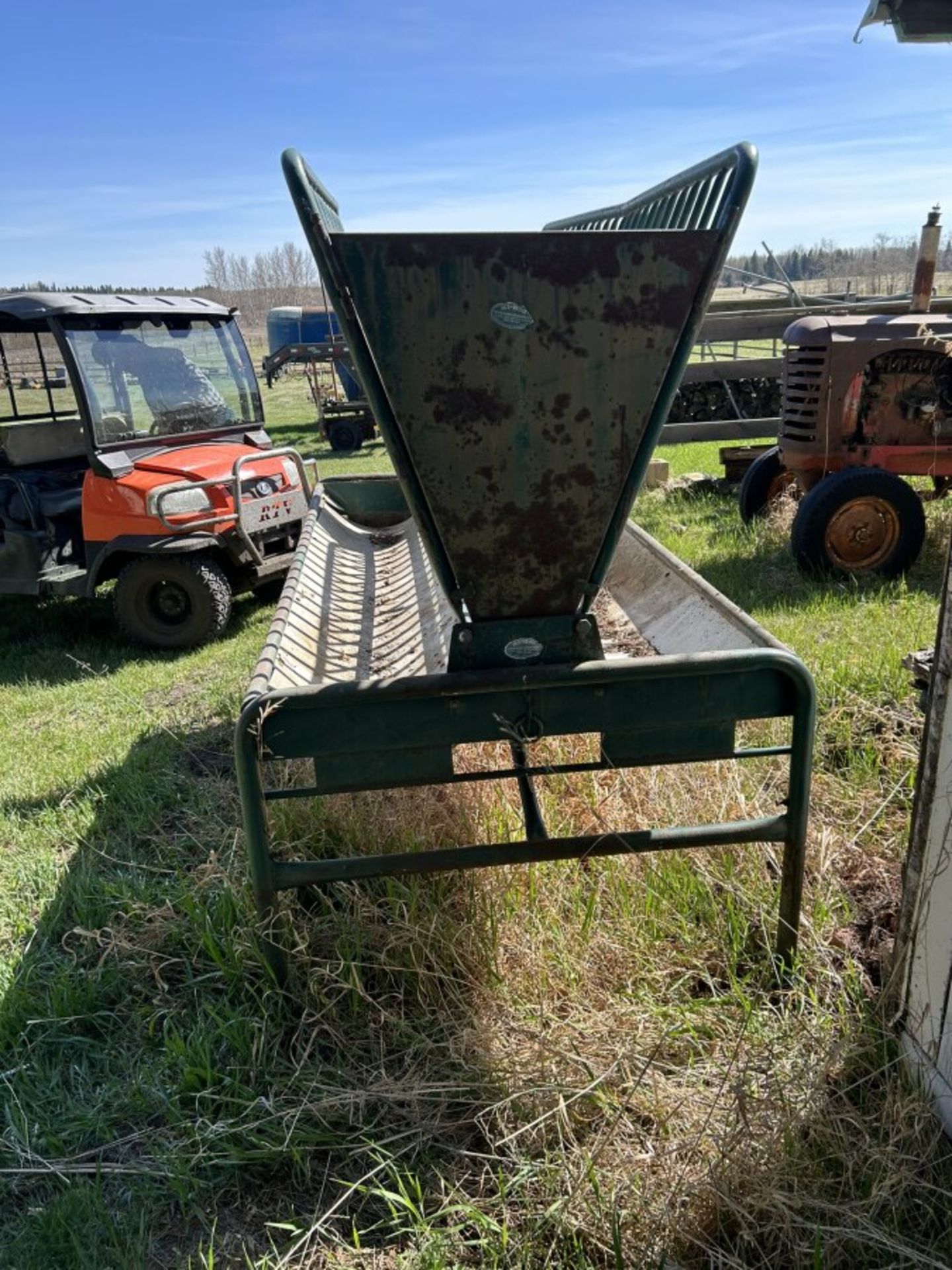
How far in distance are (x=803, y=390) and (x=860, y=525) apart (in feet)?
3.24

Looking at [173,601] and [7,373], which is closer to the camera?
[173,601]

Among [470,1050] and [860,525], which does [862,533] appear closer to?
[860,525]

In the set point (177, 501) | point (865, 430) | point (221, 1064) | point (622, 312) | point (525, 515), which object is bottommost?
point (221, 1064)

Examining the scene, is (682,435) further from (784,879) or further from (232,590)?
(784,879)

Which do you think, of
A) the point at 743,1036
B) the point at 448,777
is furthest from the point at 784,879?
the point at 448,777

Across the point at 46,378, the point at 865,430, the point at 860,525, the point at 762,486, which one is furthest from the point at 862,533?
the point at 46,378

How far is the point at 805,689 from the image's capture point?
7.03 feet

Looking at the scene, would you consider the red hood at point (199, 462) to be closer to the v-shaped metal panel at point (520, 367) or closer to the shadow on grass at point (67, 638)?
the shadow on grass at point (67, 638)

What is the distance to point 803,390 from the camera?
5.60 meters

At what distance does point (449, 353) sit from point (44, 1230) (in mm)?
2035

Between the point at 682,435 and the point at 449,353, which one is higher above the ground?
the point at 449,353

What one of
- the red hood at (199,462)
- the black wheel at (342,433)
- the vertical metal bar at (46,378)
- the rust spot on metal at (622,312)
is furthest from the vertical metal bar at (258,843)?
the black wheel at (342,433)

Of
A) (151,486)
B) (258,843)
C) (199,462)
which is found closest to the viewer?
(258,843)

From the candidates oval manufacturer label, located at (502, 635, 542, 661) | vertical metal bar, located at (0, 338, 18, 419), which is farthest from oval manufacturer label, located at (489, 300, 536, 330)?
vertical metal bar, located at (0, 338, 18, 419)
